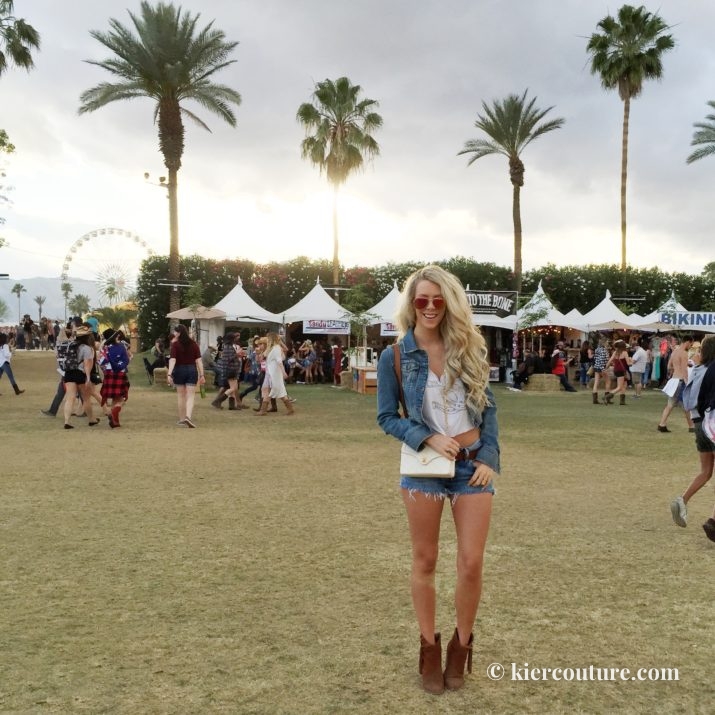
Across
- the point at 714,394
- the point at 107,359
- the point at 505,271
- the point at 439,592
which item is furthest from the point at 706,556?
the point at 505,271

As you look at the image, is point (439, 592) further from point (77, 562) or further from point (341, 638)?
point (77, 562)

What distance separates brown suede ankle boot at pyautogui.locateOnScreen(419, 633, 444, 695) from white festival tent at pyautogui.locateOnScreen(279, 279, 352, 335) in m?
23.5

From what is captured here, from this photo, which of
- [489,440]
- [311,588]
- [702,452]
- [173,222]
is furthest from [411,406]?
[173,222]

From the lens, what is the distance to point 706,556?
5328 millimetres

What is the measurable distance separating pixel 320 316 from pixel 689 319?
41.0ft

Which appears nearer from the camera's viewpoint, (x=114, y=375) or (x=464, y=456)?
(x=464, y=456)

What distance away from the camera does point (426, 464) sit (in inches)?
122

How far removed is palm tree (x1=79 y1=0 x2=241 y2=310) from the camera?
91.3ft

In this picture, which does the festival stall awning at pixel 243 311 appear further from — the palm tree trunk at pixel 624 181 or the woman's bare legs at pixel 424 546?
the woman's bare legs at pixel 424 546

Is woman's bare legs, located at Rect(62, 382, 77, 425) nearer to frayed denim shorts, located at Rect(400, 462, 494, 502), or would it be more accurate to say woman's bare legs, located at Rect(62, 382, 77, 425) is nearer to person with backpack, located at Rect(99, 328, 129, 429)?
person with backpack, located at Rect(99, 328, 129, 429)

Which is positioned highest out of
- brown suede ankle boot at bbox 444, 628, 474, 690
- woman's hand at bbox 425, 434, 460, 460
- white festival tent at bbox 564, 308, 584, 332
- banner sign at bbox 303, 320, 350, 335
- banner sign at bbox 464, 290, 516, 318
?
banner sign at bbox 464, 290, 516, 318

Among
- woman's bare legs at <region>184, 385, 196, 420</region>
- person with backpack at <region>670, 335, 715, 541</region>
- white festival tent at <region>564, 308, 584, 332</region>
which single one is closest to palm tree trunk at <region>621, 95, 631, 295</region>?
white festival tent at <region>564, 308, 584, 332</region>

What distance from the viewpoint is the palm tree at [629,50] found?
3531 cm

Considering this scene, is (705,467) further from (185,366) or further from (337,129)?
(337,129)
